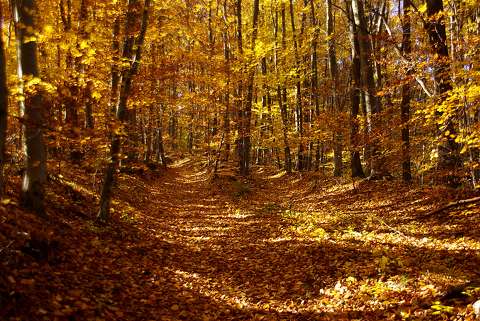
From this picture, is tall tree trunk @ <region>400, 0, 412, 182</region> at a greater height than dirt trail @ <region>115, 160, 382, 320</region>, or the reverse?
tall tree trunk @ <region>400, 0, 412, 182</region>

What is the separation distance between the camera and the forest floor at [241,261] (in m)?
5.48

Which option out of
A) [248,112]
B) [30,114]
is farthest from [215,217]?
[248,112]

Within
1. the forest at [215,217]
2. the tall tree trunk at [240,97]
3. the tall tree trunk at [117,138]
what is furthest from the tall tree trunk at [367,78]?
the tall tree trunk at [117,138]

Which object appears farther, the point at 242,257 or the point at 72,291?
the point at 242,257

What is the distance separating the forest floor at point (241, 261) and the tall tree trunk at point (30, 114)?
43 centimetres

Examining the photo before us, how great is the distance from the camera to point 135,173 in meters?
19.3

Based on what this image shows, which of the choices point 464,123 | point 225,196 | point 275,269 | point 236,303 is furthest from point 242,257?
point 225,196

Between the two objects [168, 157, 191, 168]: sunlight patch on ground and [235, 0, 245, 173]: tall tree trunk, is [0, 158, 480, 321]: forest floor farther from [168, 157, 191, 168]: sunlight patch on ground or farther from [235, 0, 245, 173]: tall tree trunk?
[168, 157, 191, 168]: sunlight patch on ground

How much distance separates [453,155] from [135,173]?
47.1ft

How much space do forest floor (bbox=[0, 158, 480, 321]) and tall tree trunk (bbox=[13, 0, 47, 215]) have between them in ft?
1.40

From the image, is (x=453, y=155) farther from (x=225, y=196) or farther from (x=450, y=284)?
(x=225, y=196)

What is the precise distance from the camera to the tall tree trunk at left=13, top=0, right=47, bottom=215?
6965 millimetres

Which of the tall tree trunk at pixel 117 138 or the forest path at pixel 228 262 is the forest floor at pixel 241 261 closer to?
the forest path at pixel 228 262

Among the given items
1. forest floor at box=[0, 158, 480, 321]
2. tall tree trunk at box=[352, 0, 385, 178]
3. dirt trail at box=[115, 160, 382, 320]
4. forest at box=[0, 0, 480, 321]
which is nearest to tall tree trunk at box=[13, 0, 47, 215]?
forest at box=[0, 0, 480, 321]
